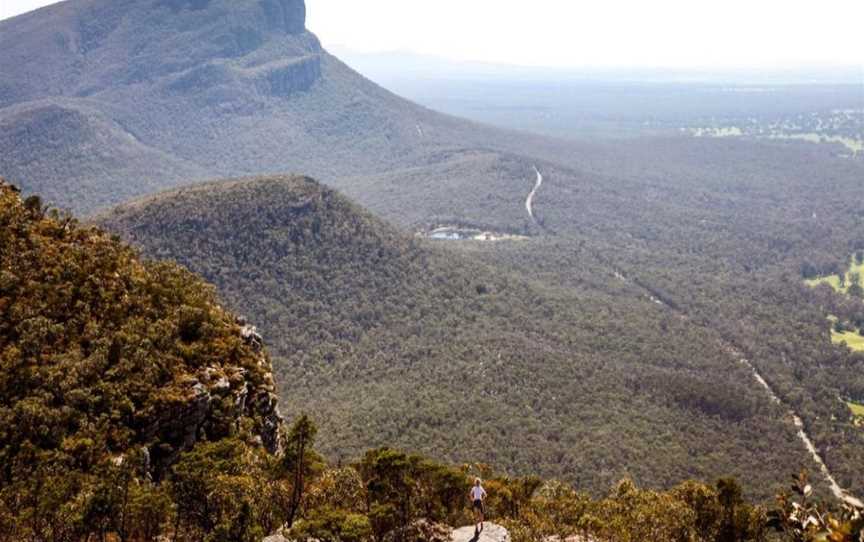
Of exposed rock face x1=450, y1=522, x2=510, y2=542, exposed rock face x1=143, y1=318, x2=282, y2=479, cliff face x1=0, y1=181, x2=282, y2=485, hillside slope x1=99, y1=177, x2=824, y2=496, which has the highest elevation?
cliff face x1=0, y1=181, x2=282, y2=485

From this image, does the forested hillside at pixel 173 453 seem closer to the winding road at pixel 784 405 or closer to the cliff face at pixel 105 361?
the cliff face at pixel 105 361

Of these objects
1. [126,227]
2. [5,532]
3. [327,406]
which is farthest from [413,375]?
[5,532]

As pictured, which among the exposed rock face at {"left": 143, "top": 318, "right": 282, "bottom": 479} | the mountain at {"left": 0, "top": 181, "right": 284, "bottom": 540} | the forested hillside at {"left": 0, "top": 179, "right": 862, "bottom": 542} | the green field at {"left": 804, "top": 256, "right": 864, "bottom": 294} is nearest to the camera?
the forested hillside at {"left": 0, "top": 179, "right": 862, "bottom": 542}

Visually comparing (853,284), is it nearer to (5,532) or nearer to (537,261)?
(537,261)

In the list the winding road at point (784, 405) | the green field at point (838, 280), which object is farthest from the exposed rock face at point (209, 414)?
the green field at point (838, 280)

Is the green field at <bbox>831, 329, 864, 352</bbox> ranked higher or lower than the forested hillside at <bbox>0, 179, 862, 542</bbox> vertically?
lower

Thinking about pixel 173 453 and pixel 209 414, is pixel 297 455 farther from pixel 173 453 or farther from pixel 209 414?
pixel 173 453

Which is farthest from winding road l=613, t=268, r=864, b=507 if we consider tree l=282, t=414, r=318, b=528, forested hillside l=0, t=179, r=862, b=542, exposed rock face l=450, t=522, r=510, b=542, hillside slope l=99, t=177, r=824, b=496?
tree l=282, t=414, r=318, b=528

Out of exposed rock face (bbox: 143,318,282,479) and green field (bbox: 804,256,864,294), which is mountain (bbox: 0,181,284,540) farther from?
green field (bbox: 804,256,864,294)
